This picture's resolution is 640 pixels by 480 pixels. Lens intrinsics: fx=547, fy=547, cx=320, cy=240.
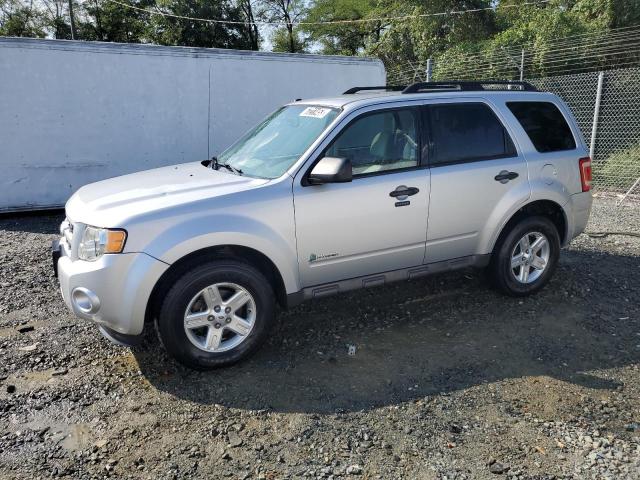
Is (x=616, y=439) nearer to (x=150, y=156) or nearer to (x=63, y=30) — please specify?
(x=150, y=156)

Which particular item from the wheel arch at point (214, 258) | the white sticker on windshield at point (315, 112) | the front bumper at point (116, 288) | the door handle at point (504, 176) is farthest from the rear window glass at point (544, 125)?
the front bumper at point (116, 288)

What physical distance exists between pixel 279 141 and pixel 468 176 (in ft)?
5.11

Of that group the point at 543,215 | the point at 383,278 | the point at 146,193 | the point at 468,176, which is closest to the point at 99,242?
the point at 146,193

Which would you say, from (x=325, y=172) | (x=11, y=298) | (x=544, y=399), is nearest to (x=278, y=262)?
(x=325, y=172)

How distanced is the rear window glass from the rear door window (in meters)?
0.28

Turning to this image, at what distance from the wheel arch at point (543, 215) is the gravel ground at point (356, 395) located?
59 cm

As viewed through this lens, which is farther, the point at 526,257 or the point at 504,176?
the point at 526,257

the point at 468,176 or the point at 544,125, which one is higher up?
the point at 544,125

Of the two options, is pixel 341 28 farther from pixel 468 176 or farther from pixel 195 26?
pixel 468 176

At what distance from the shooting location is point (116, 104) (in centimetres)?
876

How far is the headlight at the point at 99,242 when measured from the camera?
336cm

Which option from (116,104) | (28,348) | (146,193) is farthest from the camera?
(116,104)

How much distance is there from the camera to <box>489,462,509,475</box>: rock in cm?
278

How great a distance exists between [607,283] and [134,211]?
447 centimetres
